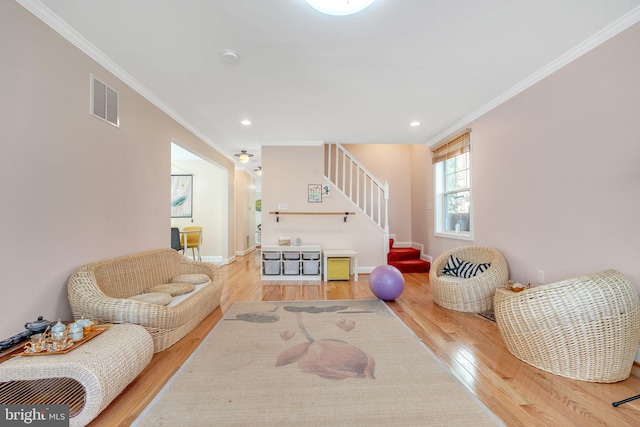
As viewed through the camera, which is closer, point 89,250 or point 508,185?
point 89,250

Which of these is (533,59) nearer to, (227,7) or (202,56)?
(227,7)

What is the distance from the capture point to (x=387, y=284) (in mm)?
3418

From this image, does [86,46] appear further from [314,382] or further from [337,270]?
[337,270]

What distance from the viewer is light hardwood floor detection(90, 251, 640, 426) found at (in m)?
1.50

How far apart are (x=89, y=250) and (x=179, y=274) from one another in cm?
120

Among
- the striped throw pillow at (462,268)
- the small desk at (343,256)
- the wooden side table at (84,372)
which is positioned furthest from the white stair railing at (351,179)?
the wooden side table at (84,372)

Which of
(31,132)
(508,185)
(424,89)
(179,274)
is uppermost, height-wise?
(424,89)

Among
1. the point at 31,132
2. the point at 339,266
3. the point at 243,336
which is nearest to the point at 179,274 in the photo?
the point at 243,336

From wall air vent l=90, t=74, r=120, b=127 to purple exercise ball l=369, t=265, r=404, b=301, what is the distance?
3.48 metres

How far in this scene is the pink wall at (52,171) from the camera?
1.74m

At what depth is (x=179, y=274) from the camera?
11.3 ft

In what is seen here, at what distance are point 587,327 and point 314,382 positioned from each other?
191cm

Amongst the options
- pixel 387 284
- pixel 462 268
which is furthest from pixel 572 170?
pixel 387 284

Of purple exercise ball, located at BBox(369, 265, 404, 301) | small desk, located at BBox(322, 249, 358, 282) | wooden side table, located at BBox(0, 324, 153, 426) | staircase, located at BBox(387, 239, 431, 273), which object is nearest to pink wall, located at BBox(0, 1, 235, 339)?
wooden side table, located at BBox(0, 324, 153, 426)
